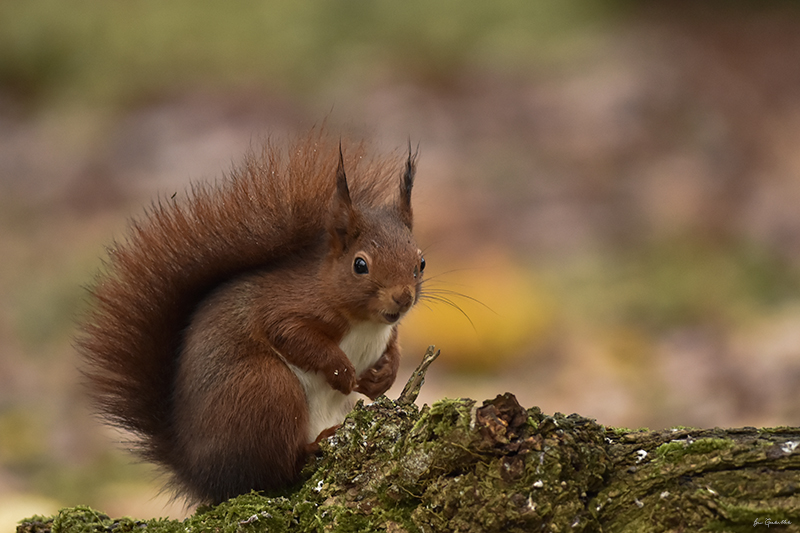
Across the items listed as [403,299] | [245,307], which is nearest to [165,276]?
[245,307]

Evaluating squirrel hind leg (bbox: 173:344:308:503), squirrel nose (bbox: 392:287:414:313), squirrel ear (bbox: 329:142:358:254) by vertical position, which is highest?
squirrel ear (bbox: 329:142:358:254)

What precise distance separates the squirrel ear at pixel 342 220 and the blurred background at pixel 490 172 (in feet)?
6.36

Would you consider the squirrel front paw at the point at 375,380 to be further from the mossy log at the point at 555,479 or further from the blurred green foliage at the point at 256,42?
the blurred green foliage at the point at 256,42

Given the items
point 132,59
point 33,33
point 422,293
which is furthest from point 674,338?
point 33,33

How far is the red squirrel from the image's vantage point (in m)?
1.82

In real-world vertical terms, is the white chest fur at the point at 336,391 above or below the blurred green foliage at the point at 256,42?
below

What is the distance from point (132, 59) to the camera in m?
7.23

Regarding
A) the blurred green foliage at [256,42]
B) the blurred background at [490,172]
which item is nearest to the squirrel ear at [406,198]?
the blurred background at [490,172]

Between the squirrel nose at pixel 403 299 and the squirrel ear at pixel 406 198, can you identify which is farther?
the squirrel ear at pixel 406 198

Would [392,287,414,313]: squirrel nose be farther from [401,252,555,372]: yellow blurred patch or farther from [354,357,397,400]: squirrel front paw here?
[401,252,555,372]: yellow blurred patch

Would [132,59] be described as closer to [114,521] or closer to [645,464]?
[114,521]

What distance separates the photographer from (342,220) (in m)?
1.92

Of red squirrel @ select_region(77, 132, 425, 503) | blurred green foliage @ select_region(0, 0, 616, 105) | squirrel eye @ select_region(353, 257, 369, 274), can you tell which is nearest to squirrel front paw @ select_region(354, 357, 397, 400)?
red squirrel @ select_region(77, 132, 425, 503)

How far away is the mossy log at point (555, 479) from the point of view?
4.28 ft
